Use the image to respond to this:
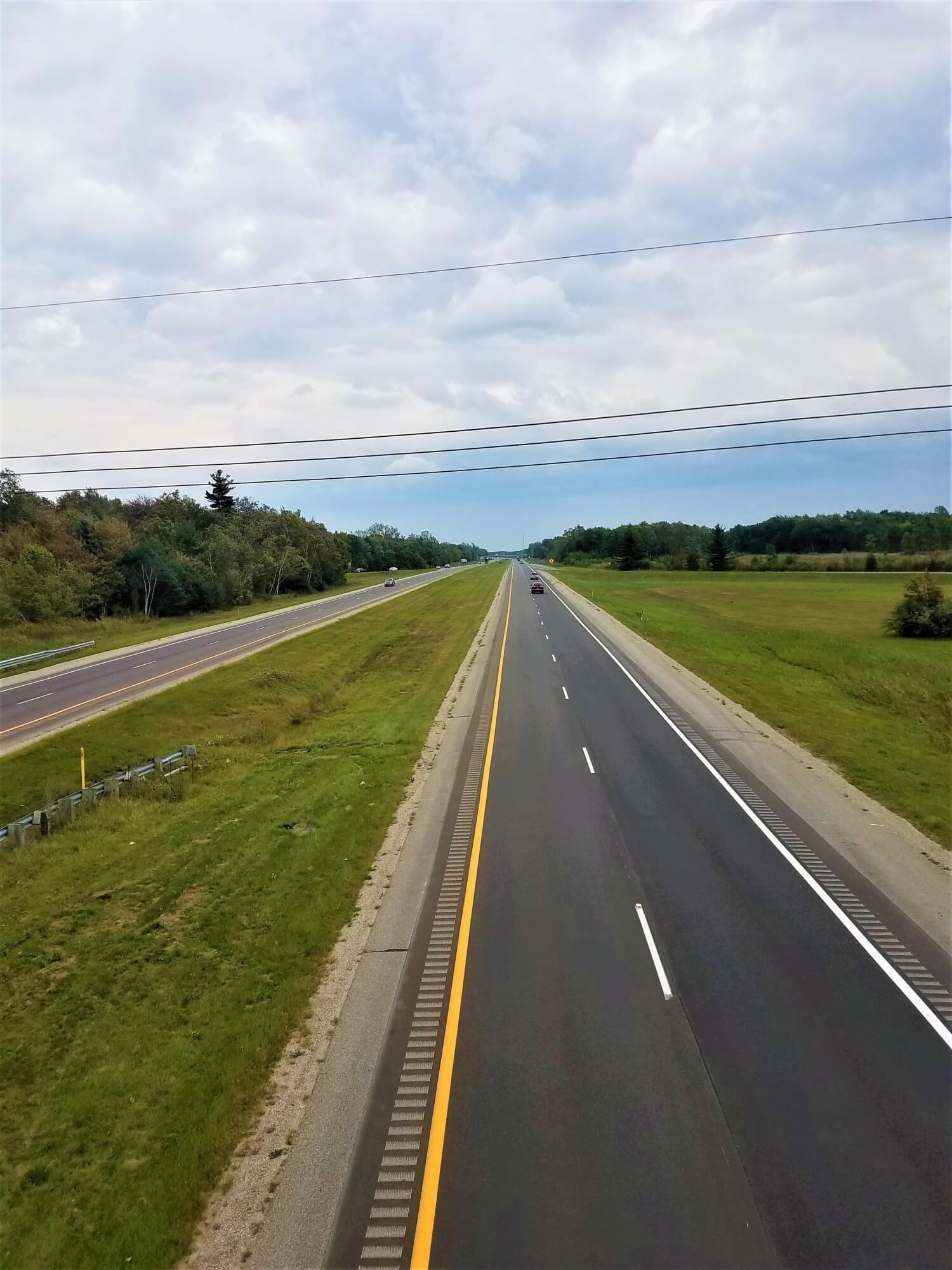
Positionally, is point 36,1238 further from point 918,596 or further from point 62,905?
point 918,596

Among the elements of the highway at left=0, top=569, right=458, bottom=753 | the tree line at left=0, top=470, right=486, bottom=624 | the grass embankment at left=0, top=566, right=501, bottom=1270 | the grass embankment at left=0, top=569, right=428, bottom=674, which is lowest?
the grass embankment at left=0, top=566, right=501, bottom=1270

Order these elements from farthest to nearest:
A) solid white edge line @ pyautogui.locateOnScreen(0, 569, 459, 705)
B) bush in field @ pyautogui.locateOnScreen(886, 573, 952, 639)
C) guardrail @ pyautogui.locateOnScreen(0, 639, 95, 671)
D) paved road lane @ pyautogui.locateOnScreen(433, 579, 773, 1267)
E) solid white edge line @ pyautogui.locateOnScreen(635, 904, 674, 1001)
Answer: bush in field @ pyautogui.locateOnScreen(886, 573, 952, 639) → guardrail @ pyautogui.locateOnScreen(0, 639, 95, 671) → solid white edge line @ pyautogui.locateOnScreen(0, 569, 459, 705) → solid white edge line @ pyautogui.locateOnScreen(635, 904, 674, 1001) → paved road lane @ pyautogui.locateOnScreen(433, 579, 773, 1267)

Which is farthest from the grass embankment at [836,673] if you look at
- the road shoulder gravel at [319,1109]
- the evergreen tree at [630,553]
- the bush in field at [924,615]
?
the evergreen tree at [630,553]

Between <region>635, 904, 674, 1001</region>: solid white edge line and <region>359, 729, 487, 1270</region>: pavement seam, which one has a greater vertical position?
<region>635, 904, 674, 1001</region>: solid white edge line

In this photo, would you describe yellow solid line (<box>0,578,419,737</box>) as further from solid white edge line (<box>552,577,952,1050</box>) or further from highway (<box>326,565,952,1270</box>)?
solid white edge line (<box>552,577,952,1050</box>)

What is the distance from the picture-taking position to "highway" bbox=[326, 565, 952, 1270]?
5.41 meters

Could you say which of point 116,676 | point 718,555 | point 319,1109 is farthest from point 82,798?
point 718,555

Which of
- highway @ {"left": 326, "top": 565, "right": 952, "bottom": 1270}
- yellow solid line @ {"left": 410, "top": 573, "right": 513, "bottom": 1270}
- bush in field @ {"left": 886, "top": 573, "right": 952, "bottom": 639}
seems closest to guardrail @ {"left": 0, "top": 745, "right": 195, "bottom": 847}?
highway @ {"left": 326, "top": 565, "right": 952, "bottom": 1270}

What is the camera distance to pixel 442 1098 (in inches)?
267

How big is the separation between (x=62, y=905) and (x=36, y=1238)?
7.03 metres

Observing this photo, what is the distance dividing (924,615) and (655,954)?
4444 centimetres

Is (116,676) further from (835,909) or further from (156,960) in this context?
(835,909)

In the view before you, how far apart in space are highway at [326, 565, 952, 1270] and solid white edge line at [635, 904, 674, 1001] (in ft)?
0.11

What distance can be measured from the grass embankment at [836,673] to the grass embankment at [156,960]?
11.8 m
